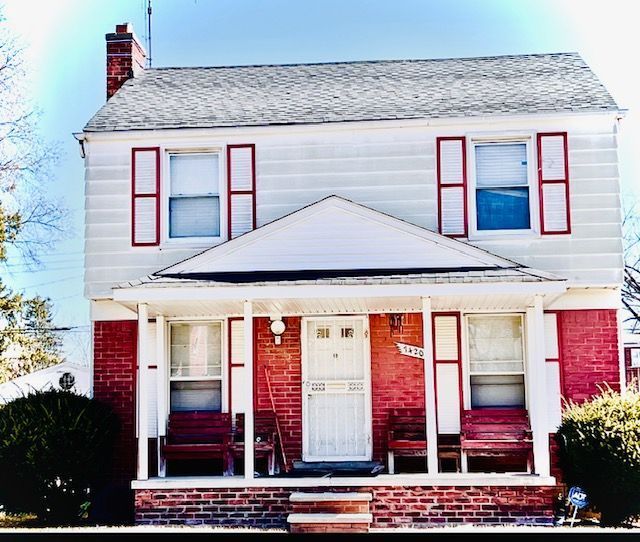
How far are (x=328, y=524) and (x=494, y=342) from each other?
385cm

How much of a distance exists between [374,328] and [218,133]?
3.57 meters

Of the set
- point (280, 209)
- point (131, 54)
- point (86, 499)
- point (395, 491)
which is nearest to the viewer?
point (395, 491)

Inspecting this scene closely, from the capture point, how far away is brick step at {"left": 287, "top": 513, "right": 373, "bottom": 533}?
35.6 feet

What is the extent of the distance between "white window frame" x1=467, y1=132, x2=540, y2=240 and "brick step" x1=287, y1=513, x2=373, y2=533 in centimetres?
440

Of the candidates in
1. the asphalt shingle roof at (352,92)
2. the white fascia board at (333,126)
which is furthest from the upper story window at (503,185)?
the asphalt shingle roof at (352,92)

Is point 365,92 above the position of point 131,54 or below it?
below

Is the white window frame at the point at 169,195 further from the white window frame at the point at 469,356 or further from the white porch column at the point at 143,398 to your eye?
the white window frame at the point at 469,356

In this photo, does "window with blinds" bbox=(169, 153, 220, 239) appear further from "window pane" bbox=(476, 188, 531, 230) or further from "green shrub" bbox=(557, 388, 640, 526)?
"green shrub" bbox=(557, 388, 640, 526)

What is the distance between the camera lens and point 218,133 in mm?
13555

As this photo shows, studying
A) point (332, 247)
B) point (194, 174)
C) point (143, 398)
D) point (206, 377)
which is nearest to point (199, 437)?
point (206, 377)

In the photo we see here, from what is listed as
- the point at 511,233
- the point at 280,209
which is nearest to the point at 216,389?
the point at 280,209

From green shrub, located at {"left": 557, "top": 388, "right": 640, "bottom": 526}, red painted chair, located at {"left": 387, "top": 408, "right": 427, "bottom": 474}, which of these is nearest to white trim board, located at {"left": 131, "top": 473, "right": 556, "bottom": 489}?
green shrub, located at {"left": 557, "top": 388, "right": 640, "bottom": 526}

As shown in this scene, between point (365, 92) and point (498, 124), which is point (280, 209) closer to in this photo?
point (365, 92)

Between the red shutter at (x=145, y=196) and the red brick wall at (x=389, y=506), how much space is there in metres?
3.81
